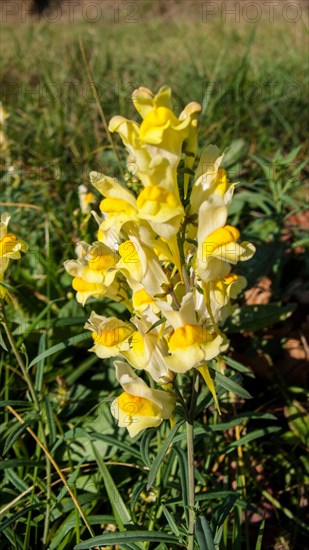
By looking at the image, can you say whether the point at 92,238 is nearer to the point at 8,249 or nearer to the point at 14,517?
the point at 8,249

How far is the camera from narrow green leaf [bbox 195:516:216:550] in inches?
50.4

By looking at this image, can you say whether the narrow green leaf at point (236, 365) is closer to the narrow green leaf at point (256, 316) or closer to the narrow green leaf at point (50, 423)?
the narrow green leaf at point (256, 316)

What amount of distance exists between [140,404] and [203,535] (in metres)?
0.33

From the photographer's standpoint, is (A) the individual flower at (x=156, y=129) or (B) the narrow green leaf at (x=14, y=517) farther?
(B) the narrow green leaf at (x=14, y=517)

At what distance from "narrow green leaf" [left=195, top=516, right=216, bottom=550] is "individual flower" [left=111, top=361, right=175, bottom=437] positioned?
258mm

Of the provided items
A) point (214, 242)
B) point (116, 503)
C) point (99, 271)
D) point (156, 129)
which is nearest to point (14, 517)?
point (116, 503)

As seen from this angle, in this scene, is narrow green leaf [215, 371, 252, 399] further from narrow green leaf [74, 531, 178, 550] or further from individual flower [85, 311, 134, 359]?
narrow green leaf [74, 531, 178, 550]

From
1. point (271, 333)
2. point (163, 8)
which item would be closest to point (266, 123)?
point (271, 333)

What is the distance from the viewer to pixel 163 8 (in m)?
12.9

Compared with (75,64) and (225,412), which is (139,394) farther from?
(75,64)

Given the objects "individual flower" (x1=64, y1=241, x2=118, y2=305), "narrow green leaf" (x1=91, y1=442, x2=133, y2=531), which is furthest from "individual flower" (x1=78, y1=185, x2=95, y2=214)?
"narrow green leaf" (x1=91, y1=442, x2=133, y2=531)

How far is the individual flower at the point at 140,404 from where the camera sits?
130cm

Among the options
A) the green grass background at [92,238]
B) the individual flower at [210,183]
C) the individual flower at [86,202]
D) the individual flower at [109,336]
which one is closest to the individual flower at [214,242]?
the individual flower at [210,183]

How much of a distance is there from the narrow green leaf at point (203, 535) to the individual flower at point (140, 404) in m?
0.26
